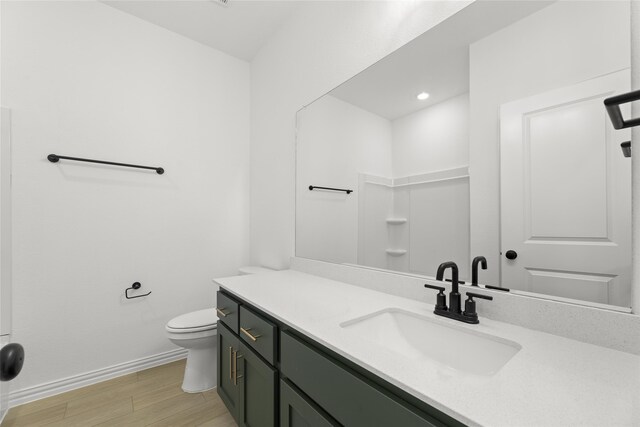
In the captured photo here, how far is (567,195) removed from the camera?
82cm

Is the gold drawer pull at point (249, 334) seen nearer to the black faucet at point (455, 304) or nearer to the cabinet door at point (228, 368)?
the cabinet door at point (228, 368)

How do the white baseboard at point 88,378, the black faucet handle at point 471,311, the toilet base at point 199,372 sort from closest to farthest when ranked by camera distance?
the black faucet handle at point 471,311, the white baseboard at point 88,378, the toilet base at point 199,372

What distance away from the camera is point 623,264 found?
0.74m

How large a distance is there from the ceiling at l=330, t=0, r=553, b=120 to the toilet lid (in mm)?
1677

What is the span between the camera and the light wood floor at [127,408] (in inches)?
60.9

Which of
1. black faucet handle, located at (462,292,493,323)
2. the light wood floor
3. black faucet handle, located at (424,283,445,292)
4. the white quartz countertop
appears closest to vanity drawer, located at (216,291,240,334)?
the white quartz countertop

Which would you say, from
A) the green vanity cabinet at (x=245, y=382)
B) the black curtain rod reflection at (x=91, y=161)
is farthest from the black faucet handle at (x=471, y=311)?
the black curtain rod reflection at (x=91, y=161)

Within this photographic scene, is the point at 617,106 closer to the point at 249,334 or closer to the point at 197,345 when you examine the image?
the point at 249,334

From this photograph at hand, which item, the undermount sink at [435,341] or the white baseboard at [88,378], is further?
the white baseboard at [88,378]

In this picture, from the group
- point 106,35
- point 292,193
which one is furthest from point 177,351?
point 106,35

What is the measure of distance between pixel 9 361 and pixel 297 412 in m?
0.74

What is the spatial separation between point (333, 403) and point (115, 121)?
2365 mm

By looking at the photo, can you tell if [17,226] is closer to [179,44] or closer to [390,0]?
[179,44]

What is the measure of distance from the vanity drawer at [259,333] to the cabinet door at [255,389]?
35 mm
